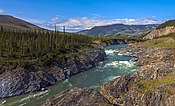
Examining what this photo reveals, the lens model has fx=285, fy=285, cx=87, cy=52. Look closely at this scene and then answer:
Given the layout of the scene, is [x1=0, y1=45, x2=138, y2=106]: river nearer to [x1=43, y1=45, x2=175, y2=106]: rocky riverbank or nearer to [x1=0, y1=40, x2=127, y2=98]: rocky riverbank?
[x1=0, y1=40, x2=127, y2=98]: rocky riverbank

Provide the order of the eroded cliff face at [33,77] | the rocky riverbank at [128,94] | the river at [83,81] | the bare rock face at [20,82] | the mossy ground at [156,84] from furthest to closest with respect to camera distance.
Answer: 1. the eroded cliff face at [33,77]
2. the bare rock face at [20,82]
3. the river at [83,81]
4. the mossy ground at [156,84]
5. the rocky riverbank at [128,94]

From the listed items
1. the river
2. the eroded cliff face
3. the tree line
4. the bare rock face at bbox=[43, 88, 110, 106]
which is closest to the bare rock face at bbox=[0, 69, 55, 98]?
the eroded cliff face

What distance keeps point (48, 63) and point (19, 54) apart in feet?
32.6

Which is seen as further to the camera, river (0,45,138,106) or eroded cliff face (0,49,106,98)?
eroded cliff face (0,49,106,98)

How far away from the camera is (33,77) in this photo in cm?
7856

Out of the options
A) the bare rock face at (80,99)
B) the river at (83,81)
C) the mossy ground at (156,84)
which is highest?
the mossy ground at (156,84)

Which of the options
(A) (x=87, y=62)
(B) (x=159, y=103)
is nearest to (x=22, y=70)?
(A) (x=87, y=62)

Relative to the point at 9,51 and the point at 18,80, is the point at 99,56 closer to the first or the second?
the point at 9,51

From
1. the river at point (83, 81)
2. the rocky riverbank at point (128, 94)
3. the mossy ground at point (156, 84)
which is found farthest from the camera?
the river at point (83, 81)

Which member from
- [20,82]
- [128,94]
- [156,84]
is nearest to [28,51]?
[20,82]

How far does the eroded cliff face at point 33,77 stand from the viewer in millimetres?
72062

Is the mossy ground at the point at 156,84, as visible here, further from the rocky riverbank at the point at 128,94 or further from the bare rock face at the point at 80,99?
the bare rock face at the point at 80,99

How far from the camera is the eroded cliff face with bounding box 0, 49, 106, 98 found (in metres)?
72.1

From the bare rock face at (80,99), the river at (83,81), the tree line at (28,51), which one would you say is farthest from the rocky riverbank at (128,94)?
the tree line at (28,51)
